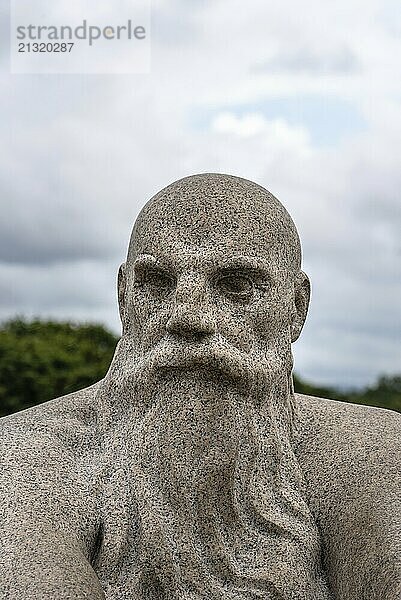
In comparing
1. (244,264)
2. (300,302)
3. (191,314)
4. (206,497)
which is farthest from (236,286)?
(206,497)

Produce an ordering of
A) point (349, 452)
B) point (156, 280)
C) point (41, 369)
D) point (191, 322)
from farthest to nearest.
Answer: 1. point (41, 369)
2. point (349, 452)
3. point (156, 280)
4. point (191, 322)

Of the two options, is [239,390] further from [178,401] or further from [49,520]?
[49,520]

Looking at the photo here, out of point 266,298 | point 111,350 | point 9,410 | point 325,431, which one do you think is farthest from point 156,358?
point 111,350

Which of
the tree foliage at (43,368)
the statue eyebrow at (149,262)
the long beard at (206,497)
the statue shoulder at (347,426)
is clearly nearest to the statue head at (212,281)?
the statue eyebrow at (149,262)

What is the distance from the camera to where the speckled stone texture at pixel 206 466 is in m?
4.45

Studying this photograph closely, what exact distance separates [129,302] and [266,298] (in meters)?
0.61

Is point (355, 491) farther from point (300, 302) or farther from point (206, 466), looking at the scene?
point (300, 302)

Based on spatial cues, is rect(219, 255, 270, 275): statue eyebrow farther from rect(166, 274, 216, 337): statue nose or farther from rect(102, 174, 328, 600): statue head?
rect(166, 274, 216, 337): statue nose

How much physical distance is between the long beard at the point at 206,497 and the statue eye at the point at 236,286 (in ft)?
1.08

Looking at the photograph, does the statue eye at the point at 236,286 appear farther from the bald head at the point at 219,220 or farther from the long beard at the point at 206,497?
the long beard at the point at 206,497

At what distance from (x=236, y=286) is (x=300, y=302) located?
1.59 feet

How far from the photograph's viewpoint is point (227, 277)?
14.9 ft

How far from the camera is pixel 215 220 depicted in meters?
4.63

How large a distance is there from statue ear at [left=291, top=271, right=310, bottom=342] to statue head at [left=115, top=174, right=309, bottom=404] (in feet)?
0.08
